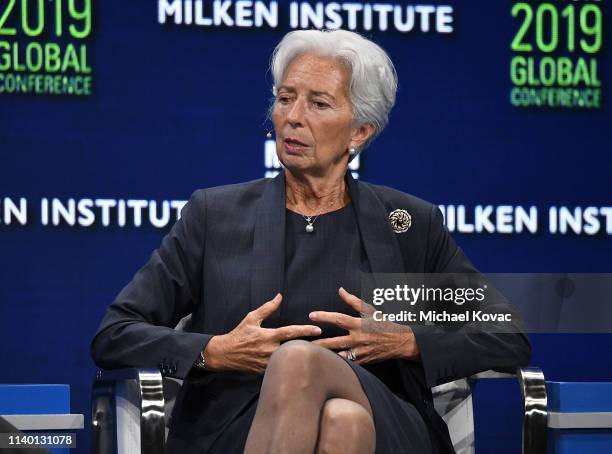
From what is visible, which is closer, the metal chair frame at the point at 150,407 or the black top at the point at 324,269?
the metal chair frame at the point at 150,407

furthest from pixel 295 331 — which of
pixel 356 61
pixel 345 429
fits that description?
pixel 356 61

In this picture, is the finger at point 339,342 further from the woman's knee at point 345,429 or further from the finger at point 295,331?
the woman's knee at point 345,429

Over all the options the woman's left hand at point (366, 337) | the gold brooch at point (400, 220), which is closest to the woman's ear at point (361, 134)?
the gold brooch at point (400, 220)

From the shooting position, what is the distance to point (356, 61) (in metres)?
2.96

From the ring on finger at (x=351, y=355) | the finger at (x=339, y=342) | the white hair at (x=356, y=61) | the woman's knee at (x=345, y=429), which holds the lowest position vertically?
the woman's knee at (x=345, y=429)

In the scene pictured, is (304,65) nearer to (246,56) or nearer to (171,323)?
(171,323)

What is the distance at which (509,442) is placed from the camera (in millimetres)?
4211

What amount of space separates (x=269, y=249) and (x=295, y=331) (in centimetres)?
33

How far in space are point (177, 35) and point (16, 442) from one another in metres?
2.65

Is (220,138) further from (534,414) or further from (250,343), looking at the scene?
(534,414)

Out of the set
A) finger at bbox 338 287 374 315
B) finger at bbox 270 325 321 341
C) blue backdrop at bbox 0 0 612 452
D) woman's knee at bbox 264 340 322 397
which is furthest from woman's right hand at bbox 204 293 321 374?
blue backdrop at bbox 0 0 612 452

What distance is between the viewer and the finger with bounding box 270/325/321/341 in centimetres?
253

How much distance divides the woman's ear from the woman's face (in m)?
0.08

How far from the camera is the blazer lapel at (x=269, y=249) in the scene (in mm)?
2748
